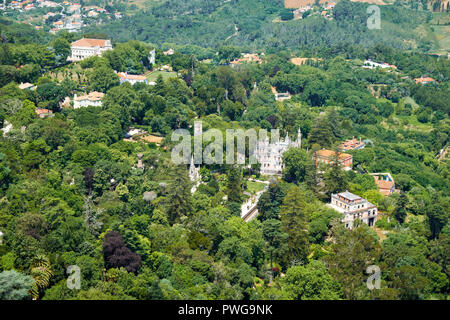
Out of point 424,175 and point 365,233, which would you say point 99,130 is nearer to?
point 365,233

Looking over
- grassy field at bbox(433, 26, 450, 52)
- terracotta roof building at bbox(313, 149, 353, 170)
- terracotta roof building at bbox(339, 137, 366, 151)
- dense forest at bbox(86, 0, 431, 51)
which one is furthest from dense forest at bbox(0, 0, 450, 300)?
grassy field at bbox(433, 26, 450, 52)

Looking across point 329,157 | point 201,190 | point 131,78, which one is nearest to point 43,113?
point 131,78

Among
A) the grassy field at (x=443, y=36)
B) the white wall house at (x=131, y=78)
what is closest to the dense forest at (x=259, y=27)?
the grassy field at (x=443, y=36)

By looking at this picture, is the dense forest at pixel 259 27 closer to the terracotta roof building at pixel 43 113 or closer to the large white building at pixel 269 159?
the large white building at pixel 269 159

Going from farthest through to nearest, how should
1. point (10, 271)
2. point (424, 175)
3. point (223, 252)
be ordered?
point (424, 175)
point (223, 252)
point (10, 271)

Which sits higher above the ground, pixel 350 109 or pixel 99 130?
pixel 99 130

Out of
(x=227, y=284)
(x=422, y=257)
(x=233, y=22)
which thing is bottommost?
(x=233, y=22)

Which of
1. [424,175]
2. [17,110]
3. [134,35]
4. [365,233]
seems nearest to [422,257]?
[365,233]

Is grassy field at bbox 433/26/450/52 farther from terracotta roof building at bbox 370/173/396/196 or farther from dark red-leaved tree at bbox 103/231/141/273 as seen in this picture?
dark red-leaved tree at bbox 103/231/141/273
